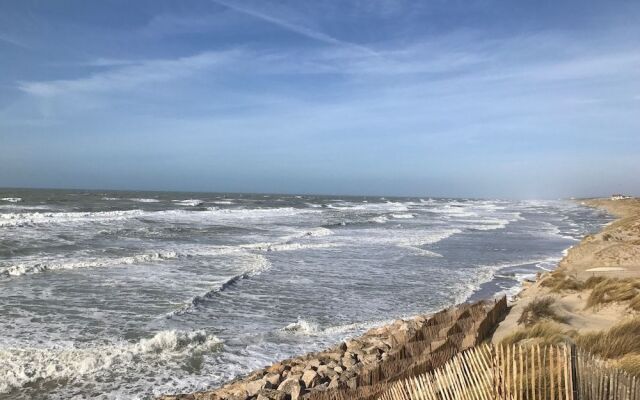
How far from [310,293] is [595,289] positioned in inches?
261

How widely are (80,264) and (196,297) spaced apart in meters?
6.71

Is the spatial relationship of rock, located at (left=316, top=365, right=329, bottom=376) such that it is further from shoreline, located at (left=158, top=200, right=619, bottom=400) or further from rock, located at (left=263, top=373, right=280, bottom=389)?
rock, located at (left=263, top=373, right=280, bottom=389)

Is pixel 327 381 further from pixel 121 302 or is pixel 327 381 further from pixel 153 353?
pixel 121 302

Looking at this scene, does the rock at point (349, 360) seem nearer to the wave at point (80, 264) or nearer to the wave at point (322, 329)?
the wave at point (322, 329)

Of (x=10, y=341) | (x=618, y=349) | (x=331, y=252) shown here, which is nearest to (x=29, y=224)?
(x=331, y=252)

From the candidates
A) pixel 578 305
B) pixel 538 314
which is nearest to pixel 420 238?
pixel 578 305

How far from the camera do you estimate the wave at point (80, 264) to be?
15.3m

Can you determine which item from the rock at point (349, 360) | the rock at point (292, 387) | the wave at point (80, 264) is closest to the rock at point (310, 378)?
the rock at point (292, 387)

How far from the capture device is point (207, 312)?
440 inches

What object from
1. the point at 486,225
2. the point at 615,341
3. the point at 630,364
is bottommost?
the point at 486,225

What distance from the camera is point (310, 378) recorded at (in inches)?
268

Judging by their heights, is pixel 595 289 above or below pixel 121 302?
above

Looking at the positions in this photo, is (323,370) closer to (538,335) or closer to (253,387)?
(253,387)

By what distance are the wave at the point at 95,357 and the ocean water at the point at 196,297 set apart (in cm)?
3
